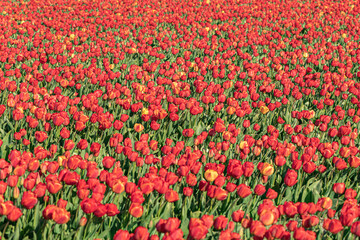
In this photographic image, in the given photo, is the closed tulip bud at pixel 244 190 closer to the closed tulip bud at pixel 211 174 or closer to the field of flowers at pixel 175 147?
the field of flowers at pixel 175 147

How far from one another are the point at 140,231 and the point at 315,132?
357cm

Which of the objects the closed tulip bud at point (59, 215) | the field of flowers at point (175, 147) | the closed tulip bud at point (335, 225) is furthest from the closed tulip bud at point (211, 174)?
the closed tulip bud at point (59, 215)

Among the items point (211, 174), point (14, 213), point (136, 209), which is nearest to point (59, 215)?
point (14, 213)

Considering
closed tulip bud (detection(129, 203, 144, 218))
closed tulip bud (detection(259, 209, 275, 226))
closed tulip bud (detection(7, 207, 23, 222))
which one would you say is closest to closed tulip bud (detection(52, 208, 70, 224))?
closed tulip bud (detection(7, 207, 23, 222))

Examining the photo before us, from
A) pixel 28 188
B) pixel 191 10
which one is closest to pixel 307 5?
pixel 191 10

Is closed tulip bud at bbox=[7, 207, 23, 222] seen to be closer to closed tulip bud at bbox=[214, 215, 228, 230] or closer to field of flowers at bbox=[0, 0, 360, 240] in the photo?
field of flowers at bbox=[0, 0, 360, 240]

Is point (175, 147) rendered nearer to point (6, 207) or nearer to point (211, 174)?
point (211, 174)

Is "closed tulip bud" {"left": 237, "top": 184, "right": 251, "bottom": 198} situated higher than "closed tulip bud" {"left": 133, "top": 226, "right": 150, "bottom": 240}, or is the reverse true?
"closed tulip bud" {"left": 133, "top": 226, "right": 150, "bottom": 240}

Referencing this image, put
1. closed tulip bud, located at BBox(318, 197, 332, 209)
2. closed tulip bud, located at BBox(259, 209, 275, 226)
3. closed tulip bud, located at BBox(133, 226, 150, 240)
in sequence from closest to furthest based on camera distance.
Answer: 1. closed tulip bud, located at BBox(133, 226, 150, 240)
2. closed tulip bud, located at BBox(259, 209, 275, 226)
3. closed tulip bud, located at BBox(318, 197, 332, 209)

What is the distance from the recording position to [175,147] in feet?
12.2

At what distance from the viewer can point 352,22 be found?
497 inches

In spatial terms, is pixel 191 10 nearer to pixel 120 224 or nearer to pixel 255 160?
pixel 255 160

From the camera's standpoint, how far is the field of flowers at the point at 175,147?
110 inches

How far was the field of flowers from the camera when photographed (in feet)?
9.19
